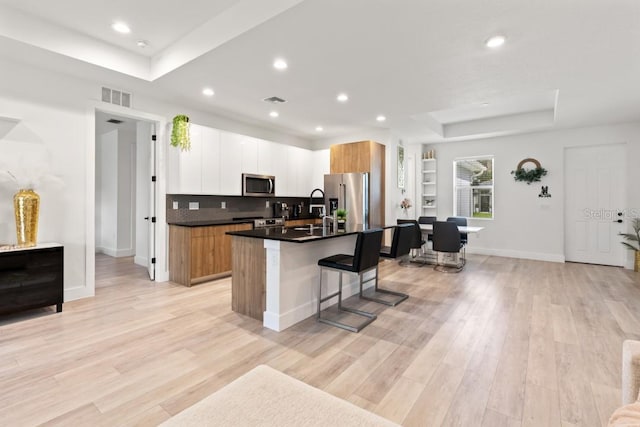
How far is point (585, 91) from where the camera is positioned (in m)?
4.12

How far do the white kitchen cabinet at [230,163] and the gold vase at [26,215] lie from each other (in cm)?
235

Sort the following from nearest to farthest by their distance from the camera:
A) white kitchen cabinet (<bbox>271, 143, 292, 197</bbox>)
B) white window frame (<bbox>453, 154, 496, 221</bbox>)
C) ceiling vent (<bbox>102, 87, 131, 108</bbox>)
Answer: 1. ceiling vent (<bbox>102, 87, 131, 108</bbox>)
2. white kitchen cabinet (<bbox>271, 143, 292, 197</bbox>)
3. white window frame (<bbox>453, 154, 496, 221</bbox>)

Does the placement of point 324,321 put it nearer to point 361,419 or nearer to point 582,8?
point 361,419

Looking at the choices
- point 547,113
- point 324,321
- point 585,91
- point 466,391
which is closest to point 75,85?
point 324,321

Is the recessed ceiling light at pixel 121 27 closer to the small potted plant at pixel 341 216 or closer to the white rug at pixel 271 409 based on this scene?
the small potted plant at pixel 341 216

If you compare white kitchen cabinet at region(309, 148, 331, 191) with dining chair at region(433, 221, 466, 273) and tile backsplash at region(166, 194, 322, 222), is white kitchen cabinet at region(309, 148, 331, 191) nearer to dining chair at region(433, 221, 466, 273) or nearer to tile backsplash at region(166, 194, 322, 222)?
tile backsplash at region(166, 194, 322, 222)

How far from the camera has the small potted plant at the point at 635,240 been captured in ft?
18.0

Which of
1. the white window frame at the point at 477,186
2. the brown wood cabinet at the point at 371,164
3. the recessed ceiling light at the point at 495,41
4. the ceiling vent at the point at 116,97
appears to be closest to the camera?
the recessed ceiling light at the point at 495,41

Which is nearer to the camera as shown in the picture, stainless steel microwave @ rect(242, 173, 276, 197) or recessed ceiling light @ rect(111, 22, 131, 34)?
recessed ceiling light @ rect(111, 22, 131, 34)

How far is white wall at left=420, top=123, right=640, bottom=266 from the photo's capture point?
587 centimetres

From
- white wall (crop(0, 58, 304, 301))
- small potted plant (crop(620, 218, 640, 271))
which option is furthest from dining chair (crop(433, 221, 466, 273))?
white wall (crop(0, 58, 304, 301))

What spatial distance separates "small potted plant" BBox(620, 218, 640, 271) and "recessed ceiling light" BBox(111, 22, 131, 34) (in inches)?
329

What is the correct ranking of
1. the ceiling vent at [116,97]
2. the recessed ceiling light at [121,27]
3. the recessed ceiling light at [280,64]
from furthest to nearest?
the ceiling vent at [116,97] → the recessed ceiling light at [280,64] → the recessed ceiling light at [121,27]

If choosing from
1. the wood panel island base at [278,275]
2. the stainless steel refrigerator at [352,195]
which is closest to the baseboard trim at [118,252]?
the stainless steel refrigerator at [352,195]
